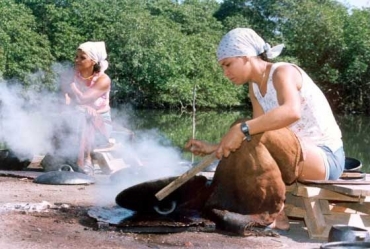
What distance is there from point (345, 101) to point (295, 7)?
31.5ft

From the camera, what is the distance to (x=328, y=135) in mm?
4406

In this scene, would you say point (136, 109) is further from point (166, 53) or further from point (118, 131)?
point (118, 131)

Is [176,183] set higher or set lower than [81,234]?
higher

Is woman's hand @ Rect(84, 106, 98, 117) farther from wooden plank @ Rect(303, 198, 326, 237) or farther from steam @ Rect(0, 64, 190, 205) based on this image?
wooden plank @ Rect(303, 198, 326, 237)

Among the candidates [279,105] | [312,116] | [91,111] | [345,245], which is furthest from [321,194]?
[91,111]

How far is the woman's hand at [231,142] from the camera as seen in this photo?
12.8 ft

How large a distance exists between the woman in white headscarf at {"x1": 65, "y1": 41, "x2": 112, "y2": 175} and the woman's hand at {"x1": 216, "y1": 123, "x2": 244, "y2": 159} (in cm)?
357

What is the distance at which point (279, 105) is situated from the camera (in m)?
4.02

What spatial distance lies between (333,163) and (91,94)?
12.5 feet

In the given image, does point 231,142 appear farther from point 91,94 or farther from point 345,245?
point 91,94

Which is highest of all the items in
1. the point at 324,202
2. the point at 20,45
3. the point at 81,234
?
the point at 20,45

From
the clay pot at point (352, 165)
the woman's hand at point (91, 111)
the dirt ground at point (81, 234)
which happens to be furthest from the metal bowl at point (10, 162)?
the clay pot at point (352, 165)

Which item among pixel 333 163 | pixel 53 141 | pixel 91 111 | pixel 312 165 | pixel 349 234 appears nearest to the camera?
pixel 349 234

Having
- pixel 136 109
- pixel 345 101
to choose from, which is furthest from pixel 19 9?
pixel 345 101
